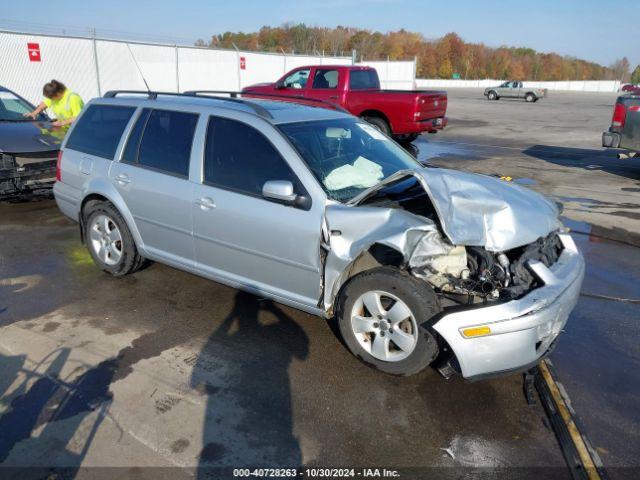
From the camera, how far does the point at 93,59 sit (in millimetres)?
17266

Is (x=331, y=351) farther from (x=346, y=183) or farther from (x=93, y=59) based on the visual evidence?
(x=93, y=59)

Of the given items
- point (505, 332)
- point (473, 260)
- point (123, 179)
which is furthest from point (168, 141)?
point (505, 332)

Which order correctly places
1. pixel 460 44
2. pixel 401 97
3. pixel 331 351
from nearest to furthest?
pixel 331 351, pixel 401 97, pixel 460 44

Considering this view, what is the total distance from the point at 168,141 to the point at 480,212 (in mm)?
2725

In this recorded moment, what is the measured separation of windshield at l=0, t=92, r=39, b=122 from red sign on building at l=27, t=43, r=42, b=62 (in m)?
8.59

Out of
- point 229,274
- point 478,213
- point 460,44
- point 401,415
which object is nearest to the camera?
point 401,415

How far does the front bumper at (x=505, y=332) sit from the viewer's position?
9.66ft

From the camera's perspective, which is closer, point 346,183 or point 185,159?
point 346,183

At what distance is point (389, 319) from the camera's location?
339 centimetres

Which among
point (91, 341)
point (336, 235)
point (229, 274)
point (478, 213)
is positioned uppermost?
point (478, 213)

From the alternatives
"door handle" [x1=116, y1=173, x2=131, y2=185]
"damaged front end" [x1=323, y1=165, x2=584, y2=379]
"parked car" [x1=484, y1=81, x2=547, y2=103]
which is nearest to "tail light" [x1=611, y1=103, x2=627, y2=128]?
"damaged front end" [x1=323, y1=165, x2=584, y2=379]

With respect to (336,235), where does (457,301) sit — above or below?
below

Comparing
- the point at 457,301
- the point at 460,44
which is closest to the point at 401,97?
the point at 457,301

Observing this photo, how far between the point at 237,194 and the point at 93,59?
16.0 meters
